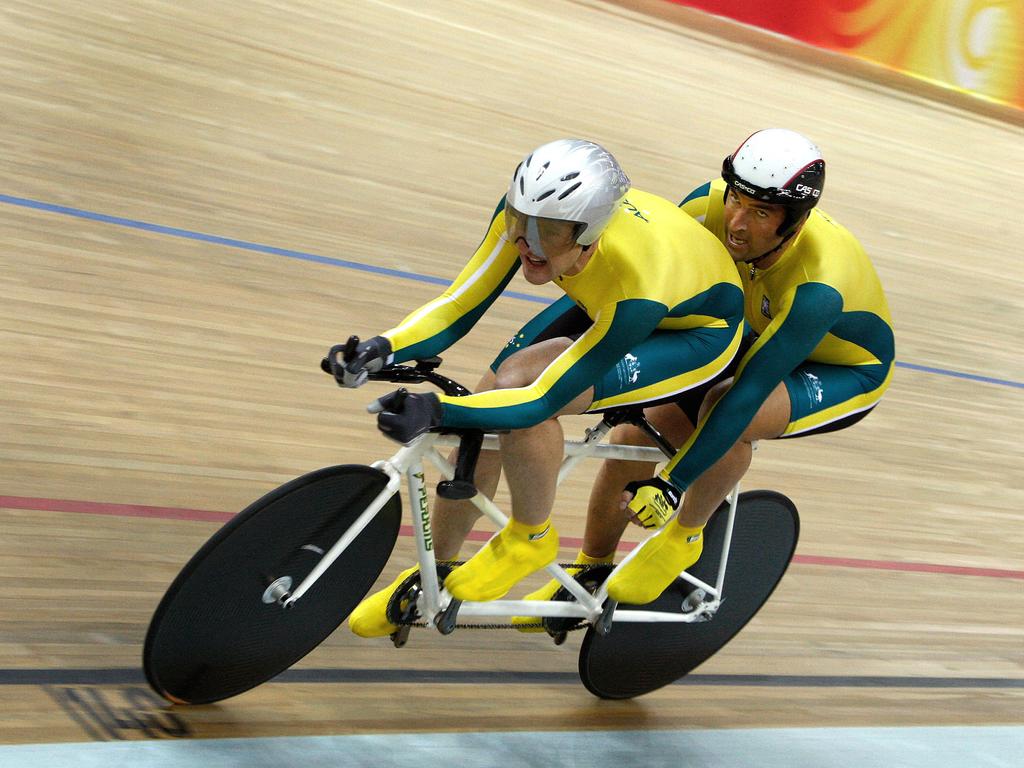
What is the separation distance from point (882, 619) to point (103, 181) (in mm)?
3457

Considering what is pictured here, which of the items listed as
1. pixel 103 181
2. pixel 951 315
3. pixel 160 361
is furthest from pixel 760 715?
pixel 951 315

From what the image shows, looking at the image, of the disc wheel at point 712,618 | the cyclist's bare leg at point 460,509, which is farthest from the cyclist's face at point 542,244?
the disc wheel at point 712,618

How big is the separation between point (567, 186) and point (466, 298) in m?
0.45

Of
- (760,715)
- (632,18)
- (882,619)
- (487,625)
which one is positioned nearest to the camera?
(487,625)

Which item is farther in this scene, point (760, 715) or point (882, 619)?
point (882, 619)

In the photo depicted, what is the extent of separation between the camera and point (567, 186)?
7.38 ft

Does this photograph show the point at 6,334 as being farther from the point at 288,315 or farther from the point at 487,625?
the point at 487,625

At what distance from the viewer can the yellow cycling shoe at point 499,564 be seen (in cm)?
261

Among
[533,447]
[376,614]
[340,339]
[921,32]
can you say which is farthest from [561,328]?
[921,32]

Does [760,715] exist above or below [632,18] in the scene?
below

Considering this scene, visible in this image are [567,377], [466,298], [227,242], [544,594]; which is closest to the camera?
[567,377]

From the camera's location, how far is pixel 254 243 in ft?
15.9

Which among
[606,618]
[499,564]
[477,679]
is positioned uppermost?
[499,564]

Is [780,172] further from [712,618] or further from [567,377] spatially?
[712,618]
